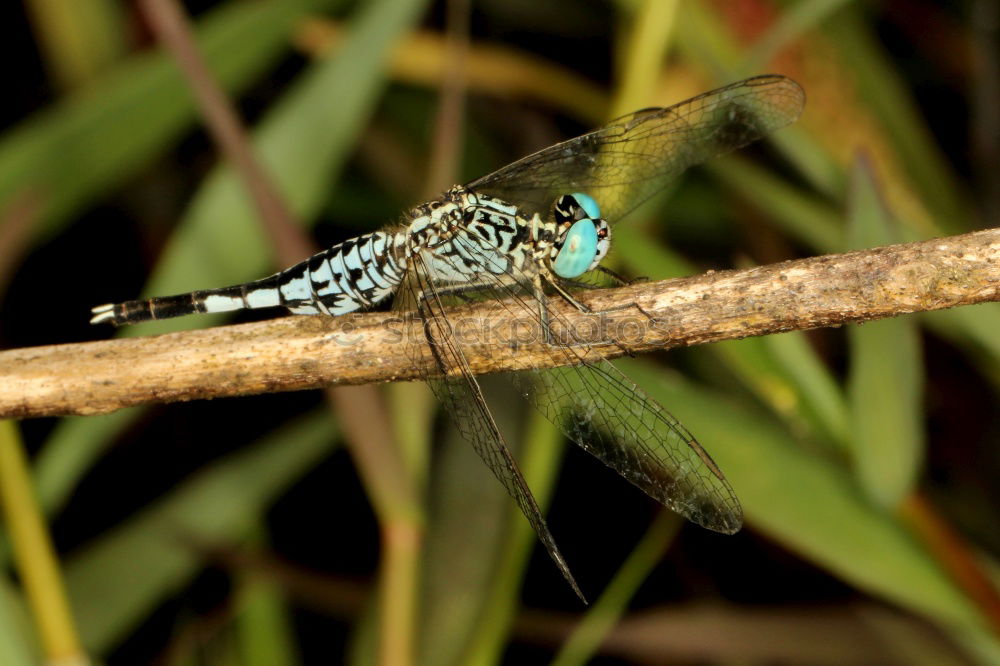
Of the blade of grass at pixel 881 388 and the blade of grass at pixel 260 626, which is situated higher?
the blade of grass at pixel 260 626

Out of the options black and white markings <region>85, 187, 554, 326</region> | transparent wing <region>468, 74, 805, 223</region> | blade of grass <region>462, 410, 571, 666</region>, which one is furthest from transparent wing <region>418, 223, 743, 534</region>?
transparent wing <region>468, 74, 805, 223</region>

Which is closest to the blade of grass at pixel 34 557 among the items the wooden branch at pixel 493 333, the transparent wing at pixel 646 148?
the wooden branch at pixel 493 333

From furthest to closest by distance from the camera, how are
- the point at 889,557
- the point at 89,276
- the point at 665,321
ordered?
the point at 89,276
the point at 889,557
the point at 665,321

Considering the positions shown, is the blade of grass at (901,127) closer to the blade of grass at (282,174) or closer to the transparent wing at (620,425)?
the blade of grass at (282,174)

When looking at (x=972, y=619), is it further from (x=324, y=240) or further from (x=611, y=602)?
(x=324, y=240)

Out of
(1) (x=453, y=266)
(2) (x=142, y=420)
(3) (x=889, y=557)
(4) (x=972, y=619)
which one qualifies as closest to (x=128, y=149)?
(2) (x=142, y=420)

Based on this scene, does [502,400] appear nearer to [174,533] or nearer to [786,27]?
[174,533]

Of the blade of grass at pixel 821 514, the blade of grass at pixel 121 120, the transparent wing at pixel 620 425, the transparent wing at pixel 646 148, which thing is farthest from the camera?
the blade of grass at pixel 121 120
